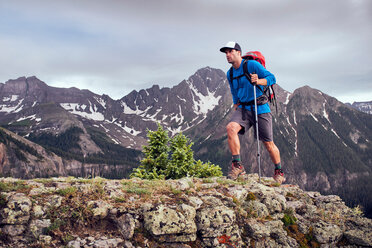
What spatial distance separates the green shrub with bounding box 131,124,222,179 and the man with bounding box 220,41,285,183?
9454 mm

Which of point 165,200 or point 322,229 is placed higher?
point 165,200

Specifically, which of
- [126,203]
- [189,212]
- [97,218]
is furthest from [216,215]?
[97,218]

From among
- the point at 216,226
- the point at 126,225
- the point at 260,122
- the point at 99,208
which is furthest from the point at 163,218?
the point at 260,122

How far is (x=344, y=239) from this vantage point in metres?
6.90

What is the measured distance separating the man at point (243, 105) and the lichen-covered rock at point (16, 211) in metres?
6.24

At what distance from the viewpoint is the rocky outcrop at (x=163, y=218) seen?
5.27m

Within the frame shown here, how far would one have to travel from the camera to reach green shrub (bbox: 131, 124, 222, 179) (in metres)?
18.8

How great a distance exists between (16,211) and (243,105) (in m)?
7.70

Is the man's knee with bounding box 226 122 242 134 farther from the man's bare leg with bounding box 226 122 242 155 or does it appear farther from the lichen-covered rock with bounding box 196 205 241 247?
the lichen-covered rock with bounding box 196 205 241 247

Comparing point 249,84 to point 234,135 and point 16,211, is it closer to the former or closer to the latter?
point 234,135

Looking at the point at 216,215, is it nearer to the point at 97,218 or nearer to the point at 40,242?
the point at 97,218

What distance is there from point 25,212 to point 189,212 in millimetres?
3699

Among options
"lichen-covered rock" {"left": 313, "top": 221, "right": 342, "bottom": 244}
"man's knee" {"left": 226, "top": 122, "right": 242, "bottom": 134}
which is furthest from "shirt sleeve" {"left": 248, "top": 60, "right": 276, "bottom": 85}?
"lichen-covered rock" {"left": 313, "top": 221, "right": 342, "bottom": 244}

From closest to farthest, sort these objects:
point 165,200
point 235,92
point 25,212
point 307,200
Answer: point 25,212 < point 165,200 < point 307,200 < point 235,92
